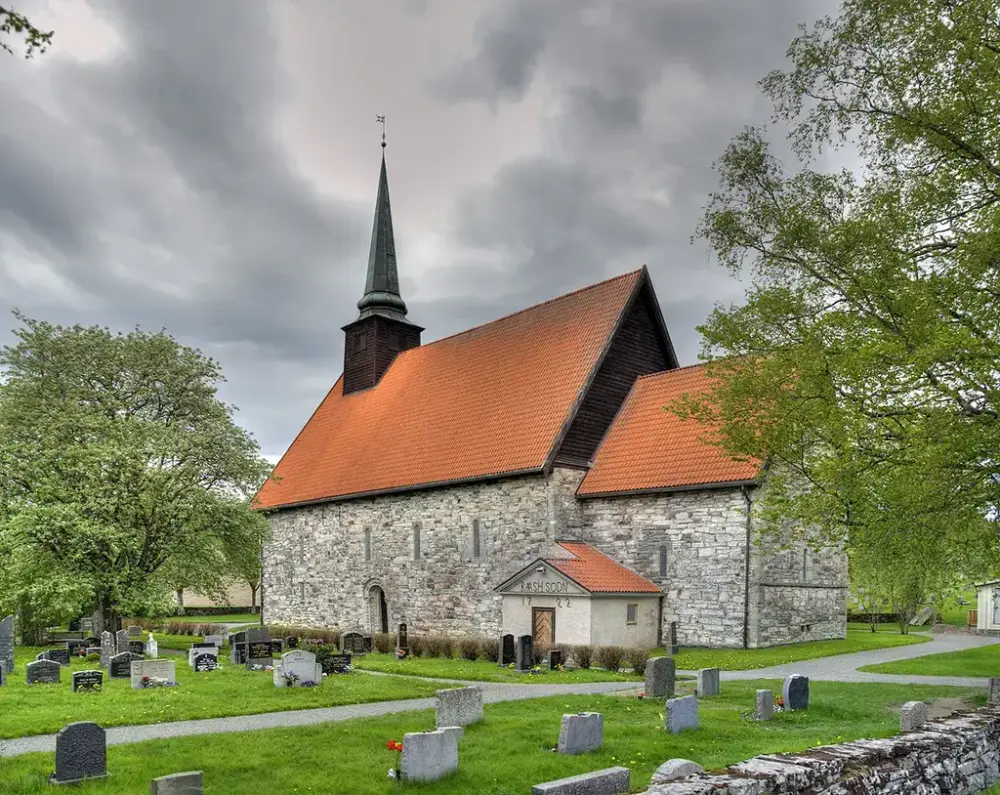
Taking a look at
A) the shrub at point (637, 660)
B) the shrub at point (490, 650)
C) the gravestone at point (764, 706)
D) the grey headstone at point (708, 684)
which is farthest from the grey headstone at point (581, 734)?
the shrub at point (490, 650)

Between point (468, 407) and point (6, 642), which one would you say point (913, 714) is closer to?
point (6, 642)

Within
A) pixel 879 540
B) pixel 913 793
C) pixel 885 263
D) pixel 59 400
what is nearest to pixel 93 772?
pixel 913 793

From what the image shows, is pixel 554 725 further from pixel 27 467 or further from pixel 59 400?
pixel 59 400

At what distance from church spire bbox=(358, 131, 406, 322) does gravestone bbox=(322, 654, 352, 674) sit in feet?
68.4

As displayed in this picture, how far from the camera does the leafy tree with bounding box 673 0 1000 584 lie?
10.6 metres

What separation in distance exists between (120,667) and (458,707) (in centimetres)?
980

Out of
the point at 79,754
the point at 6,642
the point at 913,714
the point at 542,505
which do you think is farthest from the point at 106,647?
the point at 913,714

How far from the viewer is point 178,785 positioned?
6621mm

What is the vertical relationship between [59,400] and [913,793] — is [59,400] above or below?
above

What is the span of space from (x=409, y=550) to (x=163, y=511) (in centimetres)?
872

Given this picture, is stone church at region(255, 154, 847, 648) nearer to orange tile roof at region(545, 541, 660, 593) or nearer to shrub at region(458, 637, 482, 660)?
orange tile roof at region(545, 541, 660, 593)

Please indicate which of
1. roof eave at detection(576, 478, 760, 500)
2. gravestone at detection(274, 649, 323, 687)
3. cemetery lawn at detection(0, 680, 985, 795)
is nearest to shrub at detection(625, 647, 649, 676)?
cemetery lawn at detection(0, 680, 985, 795)

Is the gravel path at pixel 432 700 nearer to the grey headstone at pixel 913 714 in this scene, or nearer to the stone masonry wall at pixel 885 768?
the grey headstone at pixel 913 714

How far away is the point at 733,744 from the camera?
9695 millimetres
